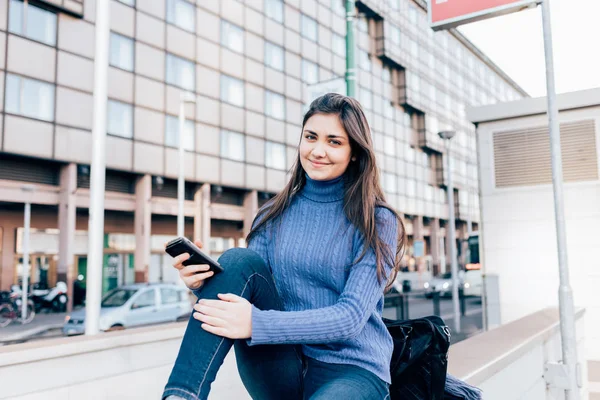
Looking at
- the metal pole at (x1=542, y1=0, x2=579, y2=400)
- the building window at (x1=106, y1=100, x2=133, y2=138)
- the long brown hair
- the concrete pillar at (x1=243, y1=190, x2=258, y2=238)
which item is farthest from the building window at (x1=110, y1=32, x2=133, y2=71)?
the long brown hair

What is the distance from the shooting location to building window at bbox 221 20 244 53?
89.1 ft

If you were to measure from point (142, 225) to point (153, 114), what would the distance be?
492 centimetres

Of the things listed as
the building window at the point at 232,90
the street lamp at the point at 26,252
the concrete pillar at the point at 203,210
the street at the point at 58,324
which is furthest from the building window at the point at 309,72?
the street lamp at the point at 26,252

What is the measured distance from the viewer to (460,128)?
173 feet

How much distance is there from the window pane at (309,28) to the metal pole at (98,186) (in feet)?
89.1

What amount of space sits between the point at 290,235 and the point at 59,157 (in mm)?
20833

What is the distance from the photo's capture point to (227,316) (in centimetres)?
172

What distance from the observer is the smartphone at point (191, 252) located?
1.82m

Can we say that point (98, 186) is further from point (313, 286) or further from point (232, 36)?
point (232, 36)

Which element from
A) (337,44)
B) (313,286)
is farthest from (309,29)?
(313,286)

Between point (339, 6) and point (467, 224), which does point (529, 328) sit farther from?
point (467, 224)

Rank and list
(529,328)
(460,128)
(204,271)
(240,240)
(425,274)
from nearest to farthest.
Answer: (204,271) < (529,328) < (240,240) < (425,274) < (460,128)

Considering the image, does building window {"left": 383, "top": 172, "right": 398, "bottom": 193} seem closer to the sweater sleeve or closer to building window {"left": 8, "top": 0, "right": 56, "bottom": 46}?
building window {"left": 8, "top": 0, "right": 56, "bottom": 46}

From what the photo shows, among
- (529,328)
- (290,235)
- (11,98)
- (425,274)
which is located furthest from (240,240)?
(290,235)
